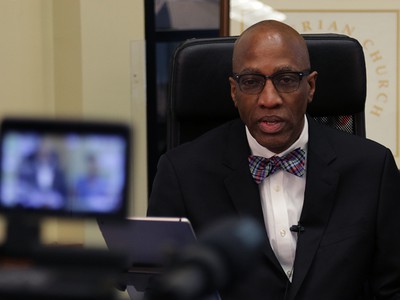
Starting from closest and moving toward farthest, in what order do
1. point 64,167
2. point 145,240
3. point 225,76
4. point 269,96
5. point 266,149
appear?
point 64,167 → point 145,240 → point 269,96 → point 266,149 → point 225,76

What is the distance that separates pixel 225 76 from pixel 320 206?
42 centimetres

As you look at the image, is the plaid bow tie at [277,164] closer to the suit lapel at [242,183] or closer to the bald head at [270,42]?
the suit lapel at [242,183]

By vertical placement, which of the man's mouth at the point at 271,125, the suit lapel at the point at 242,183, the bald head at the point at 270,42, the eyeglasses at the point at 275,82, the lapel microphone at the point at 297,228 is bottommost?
the lapel microphone at the point at 297,228

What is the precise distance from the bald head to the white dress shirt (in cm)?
20

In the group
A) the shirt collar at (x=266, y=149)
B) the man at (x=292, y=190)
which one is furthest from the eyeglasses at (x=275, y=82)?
the shirt collar at (x=266, y=149)

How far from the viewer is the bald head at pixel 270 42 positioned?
5.81ft

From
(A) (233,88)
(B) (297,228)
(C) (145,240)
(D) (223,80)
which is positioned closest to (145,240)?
(C) (145,240)

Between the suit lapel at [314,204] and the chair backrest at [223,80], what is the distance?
0.68 ft

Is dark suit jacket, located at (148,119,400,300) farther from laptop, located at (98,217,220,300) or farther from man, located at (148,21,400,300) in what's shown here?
laptop, located at (98,217,220,300)

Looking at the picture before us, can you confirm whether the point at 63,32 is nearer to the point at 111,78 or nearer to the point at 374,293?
the point at 111,78

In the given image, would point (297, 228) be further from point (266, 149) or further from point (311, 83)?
point (311, 83)

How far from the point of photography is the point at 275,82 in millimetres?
1764

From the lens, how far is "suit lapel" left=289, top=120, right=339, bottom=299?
5.75 ft

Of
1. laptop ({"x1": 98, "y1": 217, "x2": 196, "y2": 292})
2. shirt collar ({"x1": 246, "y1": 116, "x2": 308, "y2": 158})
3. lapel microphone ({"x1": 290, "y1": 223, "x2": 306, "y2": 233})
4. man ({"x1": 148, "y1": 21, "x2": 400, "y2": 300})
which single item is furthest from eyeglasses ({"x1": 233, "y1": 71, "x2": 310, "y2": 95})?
laptop ({"x1": 98, "y1": 217, "x2": 196, "y2": 292})
